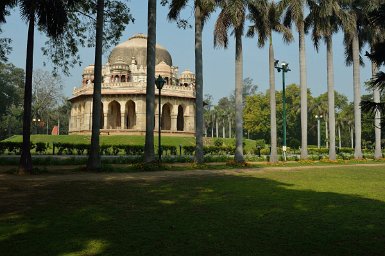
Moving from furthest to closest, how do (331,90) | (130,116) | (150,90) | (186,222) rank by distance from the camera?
(130,116)
(331,90)
(150,90)
(186,222)

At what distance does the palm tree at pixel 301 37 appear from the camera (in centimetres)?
2499

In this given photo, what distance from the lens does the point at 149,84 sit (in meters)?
17.2

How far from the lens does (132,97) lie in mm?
45656

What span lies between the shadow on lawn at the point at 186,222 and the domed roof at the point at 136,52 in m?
46.5

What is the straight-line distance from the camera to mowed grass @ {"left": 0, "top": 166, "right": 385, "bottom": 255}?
15.6ft

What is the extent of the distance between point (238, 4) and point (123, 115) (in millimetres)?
28622

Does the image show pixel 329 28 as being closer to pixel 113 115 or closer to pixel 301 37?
pixel 301 37

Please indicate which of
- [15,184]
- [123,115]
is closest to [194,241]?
[15,184]

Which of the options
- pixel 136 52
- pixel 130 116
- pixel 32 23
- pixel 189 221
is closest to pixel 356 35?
pixel 32 23

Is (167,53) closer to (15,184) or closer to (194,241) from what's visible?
(15,184)

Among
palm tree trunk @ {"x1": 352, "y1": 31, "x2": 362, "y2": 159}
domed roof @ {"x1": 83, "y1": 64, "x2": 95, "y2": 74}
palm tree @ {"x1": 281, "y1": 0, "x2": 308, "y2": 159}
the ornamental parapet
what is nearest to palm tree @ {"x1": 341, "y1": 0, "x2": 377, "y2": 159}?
palm tree trunk @ {"x1": 352, "y1": 31, "x2": 362, "y2": 159}

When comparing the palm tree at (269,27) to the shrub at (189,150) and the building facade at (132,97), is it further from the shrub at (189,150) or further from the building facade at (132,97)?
the building facade at (132,97)

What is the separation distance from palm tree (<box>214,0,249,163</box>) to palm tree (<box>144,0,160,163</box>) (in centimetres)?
478

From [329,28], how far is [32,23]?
2010 centimetres
